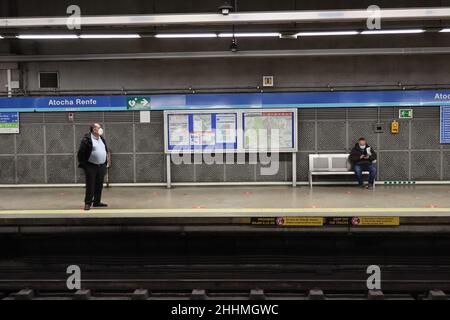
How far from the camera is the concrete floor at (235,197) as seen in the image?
7191 millimetres

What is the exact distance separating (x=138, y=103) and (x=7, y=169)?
3.34 m

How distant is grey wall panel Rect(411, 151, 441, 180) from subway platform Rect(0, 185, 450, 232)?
5.33 ft

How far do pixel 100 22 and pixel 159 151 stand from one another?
12.2 feet

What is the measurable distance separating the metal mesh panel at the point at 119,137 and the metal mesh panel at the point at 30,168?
1586mm

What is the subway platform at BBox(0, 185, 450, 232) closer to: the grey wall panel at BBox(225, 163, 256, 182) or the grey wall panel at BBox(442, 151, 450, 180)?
the grey wall panel at BBox(225, 163, 256, 182)

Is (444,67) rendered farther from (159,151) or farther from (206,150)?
(159,151)

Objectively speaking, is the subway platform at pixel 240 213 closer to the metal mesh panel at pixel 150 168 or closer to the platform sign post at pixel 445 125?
the metal mesh panel at pixel 150 168

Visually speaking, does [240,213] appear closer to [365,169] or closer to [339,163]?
[339,163]

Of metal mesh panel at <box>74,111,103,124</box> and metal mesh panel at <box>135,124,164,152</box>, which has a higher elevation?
metal mesh panel at <box>74,111,103,124</box>

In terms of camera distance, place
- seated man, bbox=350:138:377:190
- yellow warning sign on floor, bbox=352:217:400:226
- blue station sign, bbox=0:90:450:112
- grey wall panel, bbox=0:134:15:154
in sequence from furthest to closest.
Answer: grey wall panel, bbox=0:134:15:154
blue station sign, bbox=0:90:450:112
seated man, bbox=350:138:377:190
yellow warning sign on floor, bbox=352:217:400:226

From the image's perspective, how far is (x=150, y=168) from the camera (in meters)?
9.98

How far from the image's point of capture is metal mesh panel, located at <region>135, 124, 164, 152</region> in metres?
9.89

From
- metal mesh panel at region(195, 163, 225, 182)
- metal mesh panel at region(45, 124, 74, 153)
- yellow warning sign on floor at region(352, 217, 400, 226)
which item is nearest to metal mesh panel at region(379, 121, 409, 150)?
metal mesh panel at region(195, 163, 225, 182)
